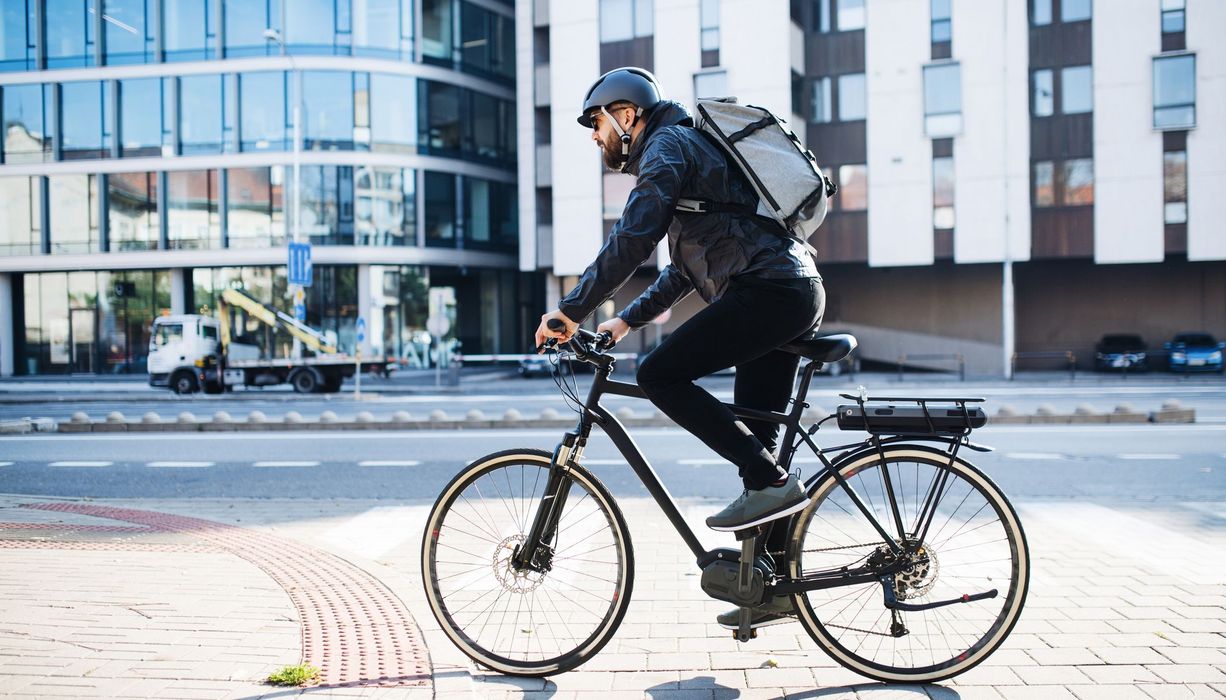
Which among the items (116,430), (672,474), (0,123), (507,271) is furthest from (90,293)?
(672,474)

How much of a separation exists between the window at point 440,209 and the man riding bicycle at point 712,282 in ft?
121

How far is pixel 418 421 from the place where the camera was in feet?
46.5

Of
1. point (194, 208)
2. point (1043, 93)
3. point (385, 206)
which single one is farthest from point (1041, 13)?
point (194, 208)

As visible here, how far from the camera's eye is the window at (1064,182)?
102ft

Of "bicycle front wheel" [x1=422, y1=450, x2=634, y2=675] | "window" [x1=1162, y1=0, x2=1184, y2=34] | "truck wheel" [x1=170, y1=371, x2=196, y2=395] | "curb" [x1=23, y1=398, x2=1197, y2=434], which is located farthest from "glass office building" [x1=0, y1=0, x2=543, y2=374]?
"bicycle front wheel" [x1=422, y1=450, x2=634, y2=675]

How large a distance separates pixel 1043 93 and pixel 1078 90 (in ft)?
3.52

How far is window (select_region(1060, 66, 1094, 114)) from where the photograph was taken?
3138 centimetres

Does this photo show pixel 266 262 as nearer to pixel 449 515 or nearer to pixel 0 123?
pixel 0 123

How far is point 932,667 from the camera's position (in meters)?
3.27

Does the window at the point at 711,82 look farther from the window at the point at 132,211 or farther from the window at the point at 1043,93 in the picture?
the window at the point at 132,211

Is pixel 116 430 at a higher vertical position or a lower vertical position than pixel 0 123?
lower

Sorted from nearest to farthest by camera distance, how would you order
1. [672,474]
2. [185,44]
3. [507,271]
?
[672,474]
[185,44]
[507,271]

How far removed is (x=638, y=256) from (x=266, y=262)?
37.6m

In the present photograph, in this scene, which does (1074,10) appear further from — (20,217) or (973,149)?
(20,217)
